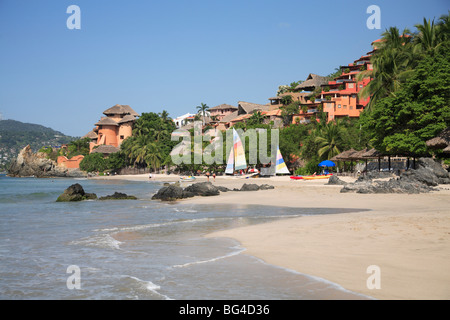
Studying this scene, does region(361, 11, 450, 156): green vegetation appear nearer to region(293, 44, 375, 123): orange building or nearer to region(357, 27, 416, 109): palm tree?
region(357, 27, 416, 109): palm tree

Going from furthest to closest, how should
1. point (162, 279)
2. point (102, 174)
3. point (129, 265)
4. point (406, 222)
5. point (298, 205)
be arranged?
1. point (102, 174)
2. point (298, 205)
3. point (406, 222)
4. point (129, 265)
5. point (162, 279)

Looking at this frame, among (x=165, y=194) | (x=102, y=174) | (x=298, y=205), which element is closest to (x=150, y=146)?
(x=102, y=174)

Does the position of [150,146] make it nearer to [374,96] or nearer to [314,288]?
[374,96]

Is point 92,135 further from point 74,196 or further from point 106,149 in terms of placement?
point 74,196

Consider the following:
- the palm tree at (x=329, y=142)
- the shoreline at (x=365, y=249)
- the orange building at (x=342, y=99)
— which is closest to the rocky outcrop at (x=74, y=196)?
the shoreline at (x=365, y=249)

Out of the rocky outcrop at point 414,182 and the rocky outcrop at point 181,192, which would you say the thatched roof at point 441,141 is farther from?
the rocky outcrop at point 181,192

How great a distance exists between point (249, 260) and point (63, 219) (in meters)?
12.3

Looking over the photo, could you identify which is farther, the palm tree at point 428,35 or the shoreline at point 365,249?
the palm tree at point 428,35

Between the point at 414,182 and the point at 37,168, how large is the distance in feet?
393

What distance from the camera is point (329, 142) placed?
5622 cm

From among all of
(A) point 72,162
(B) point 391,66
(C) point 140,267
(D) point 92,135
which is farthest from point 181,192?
(D) point 92,135

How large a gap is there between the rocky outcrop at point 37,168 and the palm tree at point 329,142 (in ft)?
258

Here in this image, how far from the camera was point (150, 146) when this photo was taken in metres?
97.2

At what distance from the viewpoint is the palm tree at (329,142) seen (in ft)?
183
